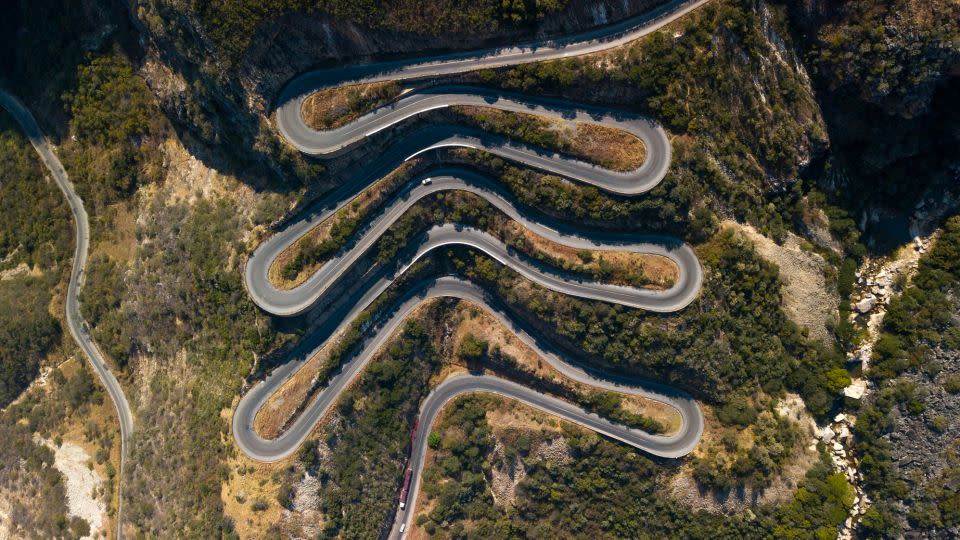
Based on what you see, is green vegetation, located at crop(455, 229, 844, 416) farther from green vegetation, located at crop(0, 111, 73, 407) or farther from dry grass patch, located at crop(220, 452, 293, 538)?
green vegetation, located at crop(0, 111, 73, 407)

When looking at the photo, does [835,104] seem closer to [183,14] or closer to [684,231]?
[684,231]

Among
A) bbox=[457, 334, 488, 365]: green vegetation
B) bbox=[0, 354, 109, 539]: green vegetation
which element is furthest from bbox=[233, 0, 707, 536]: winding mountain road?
bbox=[0, 354, 109, 539]: green vegetation

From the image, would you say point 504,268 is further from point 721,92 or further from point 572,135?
point 721,92

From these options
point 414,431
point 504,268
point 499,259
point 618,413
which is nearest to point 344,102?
point 499,259

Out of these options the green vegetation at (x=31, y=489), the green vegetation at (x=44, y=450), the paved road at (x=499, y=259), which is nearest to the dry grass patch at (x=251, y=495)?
the green vegetation at (x=44, y=450)

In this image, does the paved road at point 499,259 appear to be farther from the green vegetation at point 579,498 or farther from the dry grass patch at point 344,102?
the green vegetation at point 579,498

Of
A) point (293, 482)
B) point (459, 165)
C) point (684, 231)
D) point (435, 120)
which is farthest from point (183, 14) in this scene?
point (684, 231)
